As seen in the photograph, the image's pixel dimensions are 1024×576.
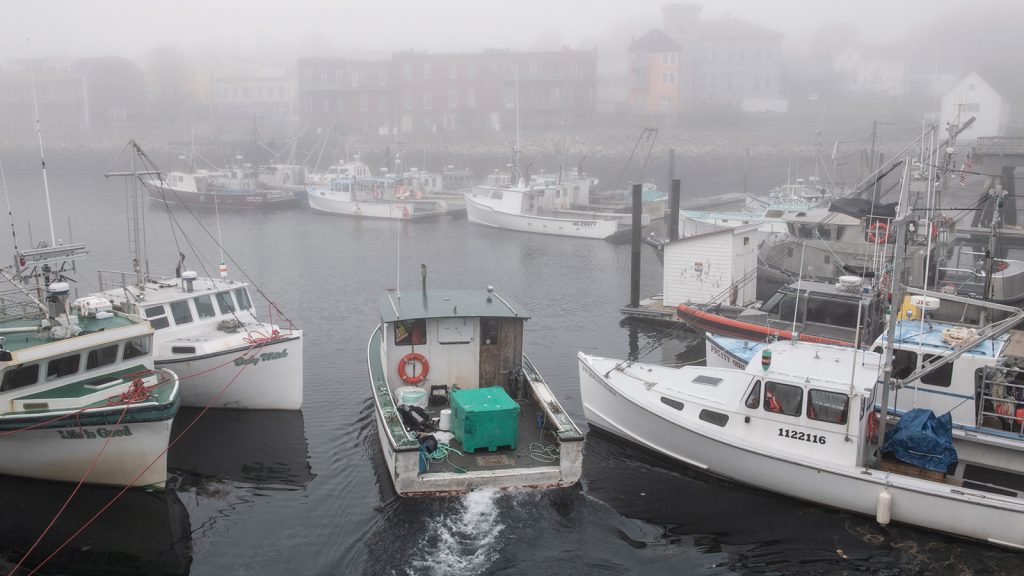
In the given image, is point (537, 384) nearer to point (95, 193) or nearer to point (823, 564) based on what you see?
point (823, 564)

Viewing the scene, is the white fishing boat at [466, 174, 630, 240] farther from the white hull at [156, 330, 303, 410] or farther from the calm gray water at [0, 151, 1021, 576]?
the white hull at [156, 330, 303, 410]

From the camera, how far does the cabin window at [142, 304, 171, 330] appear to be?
757 inches

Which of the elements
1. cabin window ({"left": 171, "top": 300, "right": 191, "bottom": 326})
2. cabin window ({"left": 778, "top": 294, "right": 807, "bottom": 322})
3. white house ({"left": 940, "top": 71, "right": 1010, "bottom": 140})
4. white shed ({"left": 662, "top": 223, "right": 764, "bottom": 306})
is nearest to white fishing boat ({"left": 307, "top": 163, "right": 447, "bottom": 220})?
white shed ({"left": 662, "top": 223, "right": 764, "bottom": 306})

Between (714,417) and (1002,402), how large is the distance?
18.6 ft

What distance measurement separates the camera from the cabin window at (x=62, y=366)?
599 inches

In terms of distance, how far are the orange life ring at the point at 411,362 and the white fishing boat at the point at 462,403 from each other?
0.07ft

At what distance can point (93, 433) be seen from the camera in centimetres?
1480

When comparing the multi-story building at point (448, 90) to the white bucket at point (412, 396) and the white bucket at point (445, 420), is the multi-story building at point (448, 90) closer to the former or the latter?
the white bucket at point (412, 396)

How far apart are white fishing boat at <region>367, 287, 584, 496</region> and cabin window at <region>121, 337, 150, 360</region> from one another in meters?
4.73

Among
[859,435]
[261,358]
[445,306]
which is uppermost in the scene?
[445,306]

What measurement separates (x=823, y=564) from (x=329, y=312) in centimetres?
2215

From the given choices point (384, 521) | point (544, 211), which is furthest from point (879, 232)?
point (544, 211)

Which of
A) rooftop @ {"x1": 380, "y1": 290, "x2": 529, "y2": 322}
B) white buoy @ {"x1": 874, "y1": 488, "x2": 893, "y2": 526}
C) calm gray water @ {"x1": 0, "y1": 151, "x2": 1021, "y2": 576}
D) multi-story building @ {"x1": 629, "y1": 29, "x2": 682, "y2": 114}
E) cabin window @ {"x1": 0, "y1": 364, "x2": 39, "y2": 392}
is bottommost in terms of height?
calm gray water @ {"x1": 0, "y1": 151, "x2": 1021, "y2": 576}

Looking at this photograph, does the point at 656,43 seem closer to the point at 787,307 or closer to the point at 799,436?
the point at 787,307
